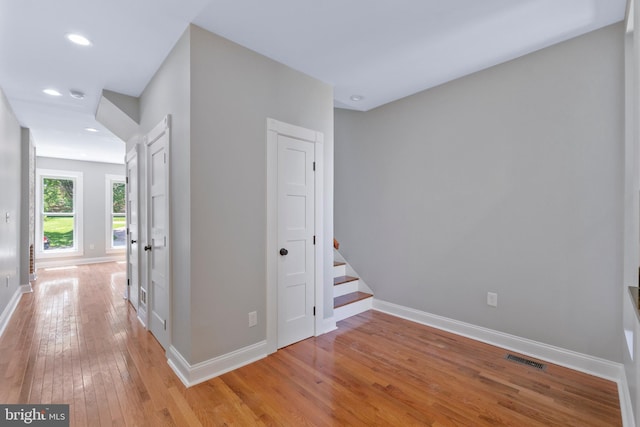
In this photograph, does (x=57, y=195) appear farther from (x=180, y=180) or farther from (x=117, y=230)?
(x=180, y=180)

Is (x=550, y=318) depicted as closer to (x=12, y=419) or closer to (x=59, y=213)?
(x=12, y=419)

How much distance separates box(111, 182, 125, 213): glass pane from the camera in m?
8.09

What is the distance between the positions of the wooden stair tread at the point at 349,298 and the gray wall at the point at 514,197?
0.63 ft

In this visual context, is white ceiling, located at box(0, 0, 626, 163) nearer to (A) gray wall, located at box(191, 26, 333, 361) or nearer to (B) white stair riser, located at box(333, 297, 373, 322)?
(A) gray wall, located at box(191, 26, 333, 361)

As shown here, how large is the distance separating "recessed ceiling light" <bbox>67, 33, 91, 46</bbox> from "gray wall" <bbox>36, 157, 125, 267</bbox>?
6506mm

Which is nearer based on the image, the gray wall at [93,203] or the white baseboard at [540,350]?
the white baseboard at [540,350]

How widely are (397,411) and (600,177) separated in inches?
90.5

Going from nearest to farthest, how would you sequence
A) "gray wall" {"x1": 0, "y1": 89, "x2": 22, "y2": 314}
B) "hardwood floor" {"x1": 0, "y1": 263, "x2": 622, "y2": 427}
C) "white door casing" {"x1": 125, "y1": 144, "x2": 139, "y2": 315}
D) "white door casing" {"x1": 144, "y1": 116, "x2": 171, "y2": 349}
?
"hardwood floor" {"x1": 0, "y1": 263, "x2": 622, "y2": 427} < "white door casing" {"x1": 144, "y1": 116, "x2": 171, "y2": 349} < "gray wall" {"x1": 0, "y1": 89, "x2": 22, "y2": 314} < "white door casing" {"x1": 125, "y1": 144, "x2": 139, "y2": 315}

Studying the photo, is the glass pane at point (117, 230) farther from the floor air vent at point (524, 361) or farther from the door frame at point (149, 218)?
the floor air vent at point (524, 361)

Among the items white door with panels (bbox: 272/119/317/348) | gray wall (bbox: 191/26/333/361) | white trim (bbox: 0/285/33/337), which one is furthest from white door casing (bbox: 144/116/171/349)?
white trim (bbox: 0/285/33/337)

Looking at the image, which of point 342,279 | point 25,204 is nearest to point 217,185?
point 342,279

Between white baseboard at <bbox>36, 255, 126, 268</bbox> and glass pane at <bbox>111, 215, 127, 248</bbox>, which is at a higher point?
glass pane at <bbox>111, 215, 127, 248</bbox>

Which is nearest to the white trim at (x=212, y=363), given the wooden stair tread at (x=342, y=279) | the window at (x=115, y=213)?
the wooden stair tread at (x=342, y=279)

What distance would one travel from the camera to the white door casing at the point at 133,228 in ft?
11.9
